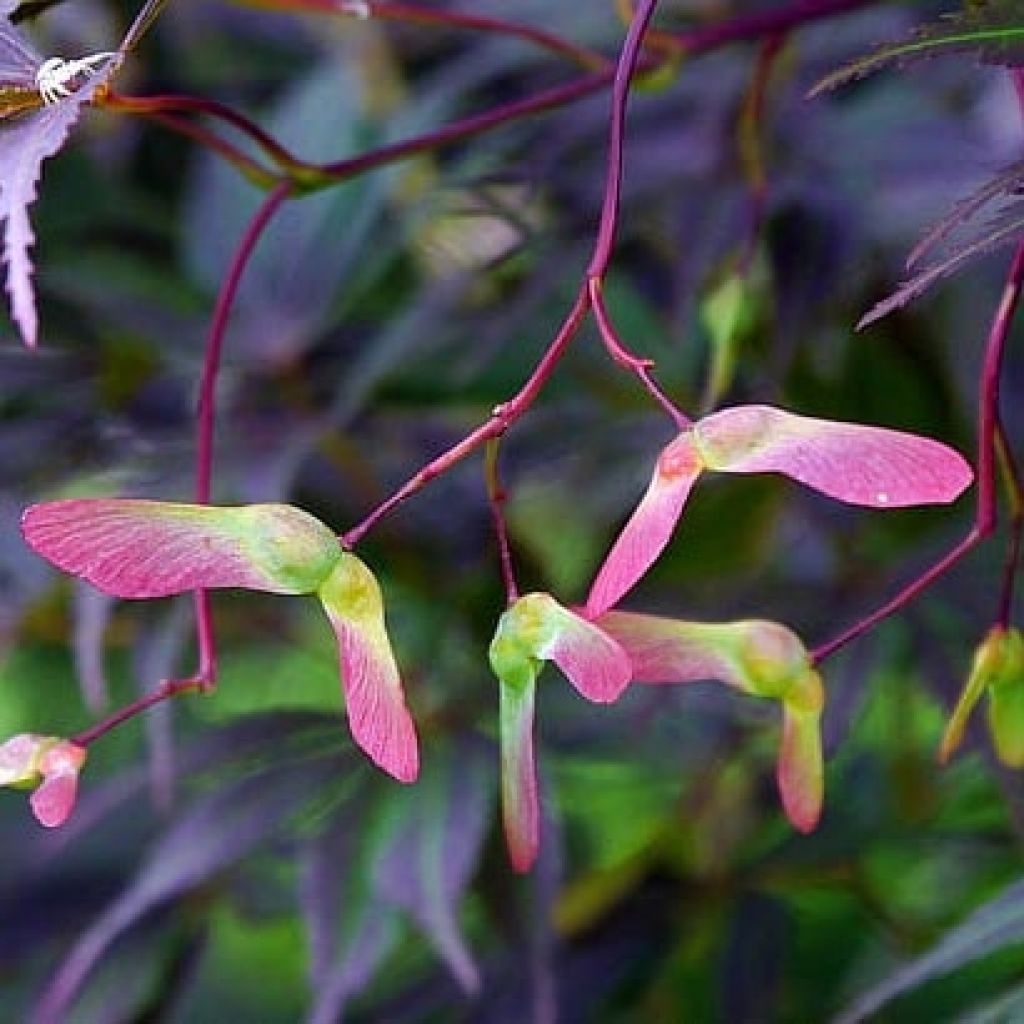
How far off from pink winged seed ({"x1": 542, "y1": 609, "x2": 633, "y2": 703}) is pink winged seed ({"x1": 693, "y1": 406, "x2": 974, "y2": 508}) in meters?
0.03

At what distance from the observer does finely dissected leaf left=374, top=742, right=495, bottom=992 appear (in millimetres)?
542

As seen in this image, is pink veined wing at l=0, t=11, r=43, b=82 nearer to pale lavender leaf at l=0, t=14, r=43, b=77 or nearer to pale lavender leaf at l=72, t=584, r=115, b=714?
pale lavender leaf at l=0, t=14, r=43, b=77

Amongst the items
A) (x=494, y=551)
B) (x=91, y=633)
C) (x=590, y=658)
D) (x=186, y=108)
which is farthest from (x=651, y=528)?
(x=494, y=551)

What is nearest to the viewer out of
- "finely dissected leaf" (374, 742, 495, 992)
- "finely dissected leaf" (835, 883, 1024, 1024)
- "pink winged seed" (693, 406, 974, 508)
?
"pink winged seed" (693, 406, 974, 508)

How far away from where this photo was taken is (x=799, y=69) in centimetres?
72

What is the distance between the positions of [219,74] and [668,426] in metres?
0.37

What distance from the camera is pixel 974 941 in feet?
1.44

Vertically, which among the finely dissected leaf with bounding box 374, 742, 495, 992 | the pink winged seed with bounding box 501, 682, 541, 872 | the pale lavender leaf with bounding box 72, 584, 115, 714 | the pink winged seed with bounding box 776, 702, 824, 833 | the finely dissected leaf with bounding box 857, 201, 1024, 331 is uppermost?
the finely dissected leaf with bounding box 857, 201, 1024, 331

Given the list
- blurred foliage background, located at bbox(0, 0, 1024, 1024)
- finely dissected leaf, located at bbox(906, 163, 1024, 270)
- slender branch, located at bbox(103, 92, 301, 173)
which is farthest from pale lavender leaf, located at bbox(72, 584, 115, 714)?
finely dissected leaf, located at bbox(906, 163, 1024, 270)

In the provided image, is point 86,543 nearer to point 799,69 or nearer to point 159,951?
point 159,951

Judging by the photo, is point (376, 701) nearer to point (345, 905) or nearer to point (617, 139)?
point (617, 139)

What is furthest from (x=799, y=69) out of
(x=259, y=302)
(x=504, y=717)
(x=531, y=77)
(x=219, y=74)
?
(x=504, y=717)

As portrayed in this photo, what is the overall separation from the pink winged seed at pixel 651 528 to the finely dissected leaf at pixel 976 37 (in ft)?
0.26

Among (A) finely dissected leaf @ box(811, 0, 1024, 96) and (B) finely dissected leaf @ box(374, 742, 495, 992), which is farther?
(B) finely dissected leaf @ box(374, 742, 495, 992)
